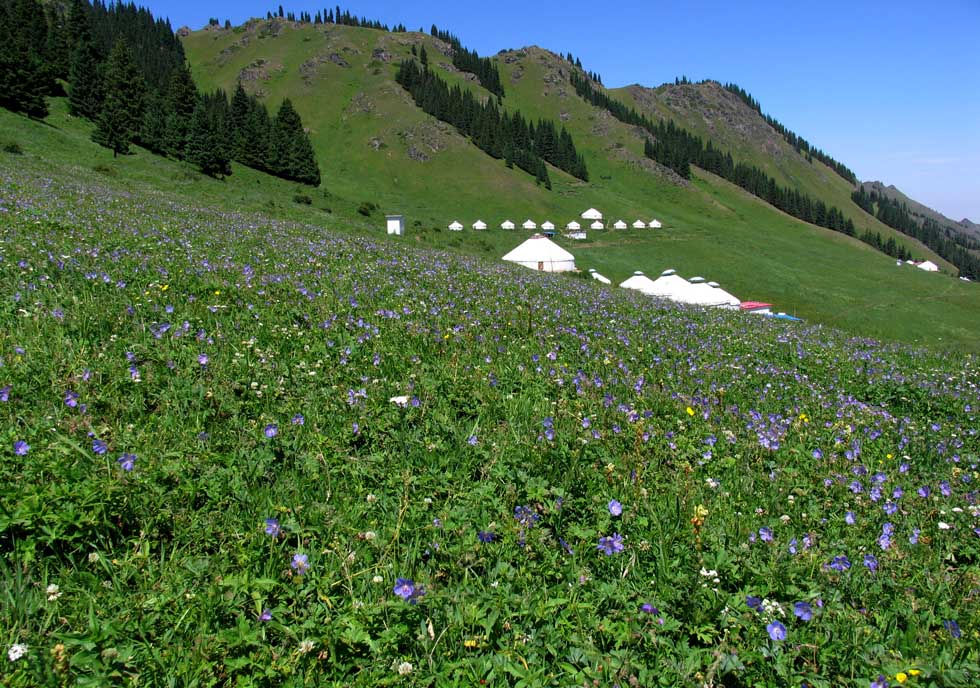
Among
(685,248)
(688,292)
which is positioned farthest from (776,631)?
(685,248)

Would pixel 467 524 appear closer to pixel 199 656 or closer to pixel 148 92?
pixel 199 656

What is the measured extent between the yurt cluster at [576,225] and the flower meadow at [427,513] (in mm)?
92704

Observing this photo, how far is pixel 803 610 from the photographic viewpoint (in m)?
3.07

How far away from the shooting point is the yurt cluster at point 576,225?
10134 centimetres

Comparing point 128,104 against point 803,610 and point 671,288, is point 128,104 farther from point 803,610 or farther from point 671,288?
point 803,610

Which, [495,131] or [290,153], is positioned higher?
[495,131]

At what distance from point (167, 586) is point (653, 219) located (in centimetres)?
13097

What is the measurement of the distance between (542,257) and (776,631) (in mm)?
64586

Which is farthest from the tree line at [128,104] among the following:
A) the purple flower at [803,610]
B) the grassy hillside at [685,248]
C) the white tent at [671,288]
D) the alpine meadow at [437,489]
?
the purple flower at [803,610]

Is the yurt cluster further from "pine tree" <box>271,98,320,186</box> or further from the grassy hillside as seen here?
"pine tree" <box>271,98,320,186</box>

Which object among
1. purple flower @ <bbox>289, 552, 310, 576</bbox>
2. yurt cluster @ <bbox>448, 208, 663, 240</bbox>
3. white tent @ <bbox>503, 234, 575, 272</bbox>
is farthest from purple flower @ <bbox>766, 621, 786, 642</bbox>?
yurt cluster @ <bbox>448, 208, 663, 240</bbox>

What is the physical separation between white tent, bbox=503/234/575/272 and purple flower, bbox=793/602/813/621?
206 feet

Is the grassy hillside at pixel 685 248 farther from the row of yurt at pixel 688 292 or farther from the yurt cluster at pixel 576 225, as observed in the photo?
the row of yurt at pixel 688 292

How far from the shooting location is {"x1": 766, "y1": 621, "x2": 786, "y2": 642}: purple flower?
9.36 feet
